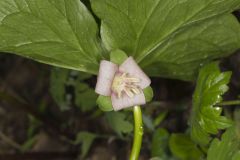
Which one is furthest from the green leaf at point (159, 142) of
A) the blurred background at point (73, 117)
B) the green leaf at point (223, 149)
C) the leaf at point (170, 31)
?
the green leaf at point (223, 149)

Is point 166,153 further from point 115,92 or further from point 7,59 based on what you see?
point 7,59

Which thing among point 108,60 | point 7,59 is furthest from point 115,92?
point 7,59

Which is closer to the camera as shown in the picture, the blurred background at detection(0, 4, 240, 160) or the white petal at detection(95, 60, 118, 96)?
the white petal at detection(95, 60, 118, 96)

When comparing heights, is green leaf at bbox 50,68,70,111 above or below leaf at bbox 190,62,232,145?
below

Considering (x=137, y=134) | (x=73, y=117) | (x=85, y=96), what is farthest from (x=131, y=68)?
(x=73, y=117)

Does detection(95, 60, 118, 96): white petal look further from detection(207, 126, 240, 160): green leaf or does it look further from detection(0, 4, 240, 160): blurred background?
detection(0, 4, 240, 160): blurred background

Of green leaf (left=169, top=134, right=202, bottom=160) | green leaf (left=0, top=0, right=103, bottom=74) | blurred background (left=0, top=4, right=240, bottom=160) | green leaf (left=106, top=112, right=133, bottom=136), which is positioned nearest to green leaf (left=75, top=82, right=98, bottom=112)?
blurred background (left=0, top=4, right=240, bottom=160)

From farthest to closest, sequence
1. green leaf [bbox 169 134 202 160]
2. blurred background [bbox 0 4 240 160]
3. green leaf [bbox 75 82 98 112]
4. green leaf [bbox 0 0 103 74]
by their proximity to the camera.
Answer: green leaf [bbox 75 82 98 112], blurred background [bbox 0 4 240 160], green leaf [bbox 169 134 202 160], green leaf [bbox 0 0 103 74]
